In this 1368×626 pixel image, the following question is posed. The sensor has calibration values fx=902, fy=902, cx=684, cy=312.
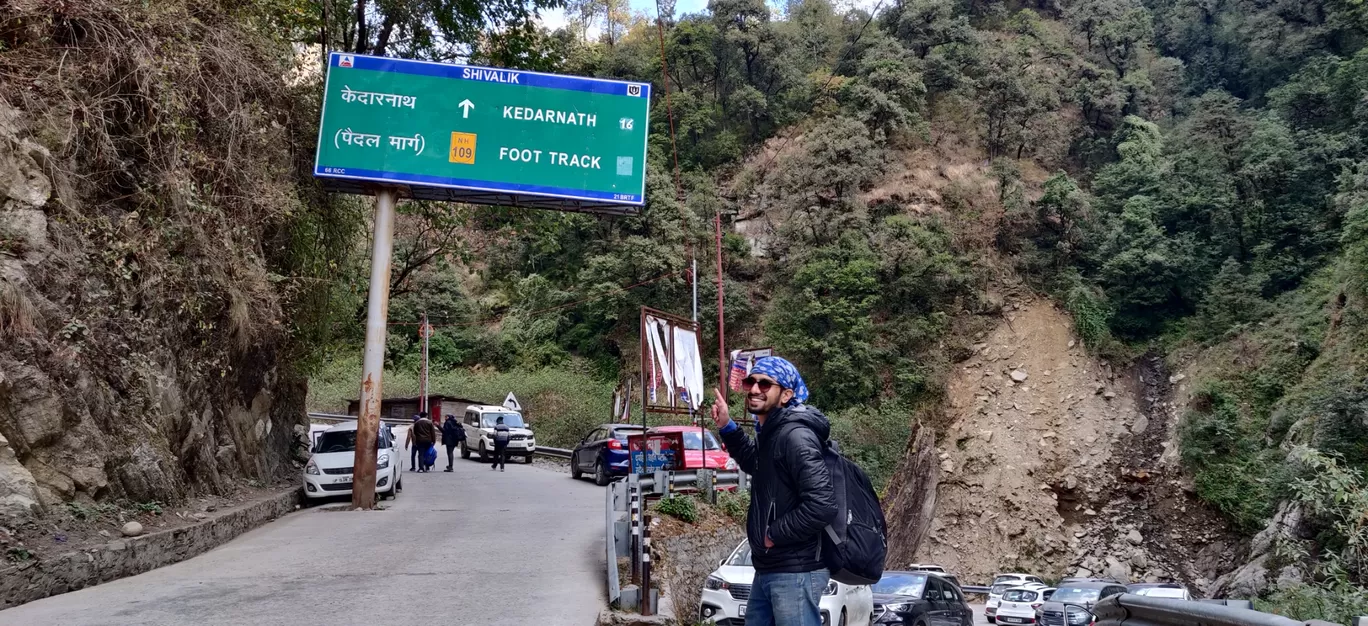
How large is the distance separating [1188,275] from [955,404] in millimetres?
10332

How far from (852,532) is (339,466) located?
1520 centimetres

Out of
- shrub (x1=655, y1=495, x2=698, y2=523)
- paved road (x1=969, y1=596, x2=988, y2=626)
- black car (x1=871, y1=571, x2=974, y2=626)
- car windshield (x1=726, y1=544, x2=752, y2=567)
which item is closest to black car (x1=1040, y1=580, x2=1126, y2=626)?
paved road (x1=969, y1=596, x2=988, y2=626)

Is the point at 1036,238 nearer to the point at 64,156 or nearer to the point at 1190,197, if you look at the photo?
the point at 1190,197

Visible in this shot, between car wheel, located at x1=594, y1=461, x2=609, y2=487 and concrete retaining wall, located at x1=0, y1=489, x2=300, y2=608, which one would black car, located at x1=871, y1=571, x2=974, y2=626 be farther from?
concrete retaining wall, located at x1=0, y1=489, x2=300, y2=608

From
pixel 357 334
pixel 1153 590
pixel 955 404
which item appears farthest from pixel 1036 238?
pixel 357 334

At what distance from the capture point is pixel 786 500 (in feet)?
14.0

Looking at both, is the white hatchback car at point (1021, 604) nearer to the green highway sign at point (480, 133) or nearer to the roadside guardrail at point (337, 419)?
the green highway sign at point (480, 133)

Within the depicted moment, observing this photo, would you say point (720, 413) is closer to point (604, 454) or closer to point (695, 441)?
point (695, 441)

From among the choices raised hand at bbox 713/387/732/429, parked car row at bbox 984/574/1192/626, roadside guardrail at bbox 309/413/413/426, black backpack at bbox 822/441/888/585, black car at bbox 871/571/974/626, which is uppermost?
raised hand at bbox 713/387/732/429

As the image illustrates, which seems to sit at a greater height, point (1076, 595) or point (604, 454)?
point (604, 454)

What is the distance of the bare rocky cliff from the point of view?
9.37 meters

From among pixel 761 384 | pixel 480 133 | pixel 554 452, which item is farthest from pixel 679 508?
pixel 554 452

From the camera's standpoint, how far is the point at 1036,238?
40.0 m

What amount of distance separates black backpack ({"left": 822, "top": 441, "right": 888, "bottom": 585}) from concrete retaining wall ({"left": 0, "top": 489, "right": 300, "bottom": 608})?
721 cm
